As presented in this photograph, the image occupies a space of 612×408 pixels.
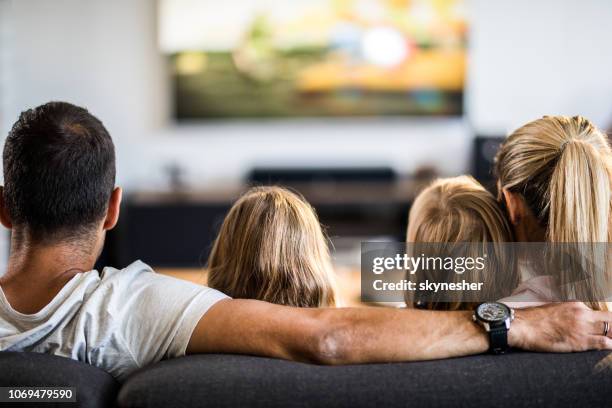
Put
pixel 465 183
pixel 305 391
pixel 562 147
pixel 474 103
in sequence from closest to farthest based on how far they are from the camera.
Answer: pixel 305 391, pixel 562 147, pixel 465 183, pixel 474 103

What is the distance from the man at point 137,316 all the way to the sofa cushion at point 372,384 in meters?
0.05

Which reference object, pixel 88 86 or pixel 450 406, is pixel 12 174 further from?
pixel 88 86

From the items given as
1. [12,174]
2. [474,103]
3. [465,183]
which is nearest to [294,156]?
[474,103]

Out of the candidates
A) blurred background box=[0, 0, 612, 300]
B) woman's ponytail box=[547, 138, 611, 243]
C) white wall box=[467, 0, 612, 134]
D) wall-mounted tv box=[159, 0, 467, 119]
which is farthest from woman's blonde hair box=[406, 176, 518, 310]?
white wall box=[467, 0, 612, 134]

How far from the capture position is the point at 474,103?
515cm

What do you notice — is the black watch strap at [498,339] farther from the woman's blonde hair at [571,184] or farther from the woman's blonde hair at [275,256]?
the woman's blonde hair at [275,256]

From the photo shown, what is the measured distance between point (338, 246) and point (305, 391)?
151 inches

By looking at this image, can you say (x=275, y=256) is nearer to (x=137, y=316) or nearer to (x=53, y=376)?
(x=137, y=316)

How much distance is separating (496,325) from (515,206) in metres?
0.39

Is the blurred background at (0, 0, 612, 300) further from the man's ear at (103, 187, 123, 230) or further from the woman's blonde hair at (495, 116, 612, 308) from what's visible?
the man's ear at (103, 187, 123, 230)

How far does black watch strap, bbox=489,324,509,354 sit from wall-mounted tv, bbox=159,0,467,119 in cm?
407

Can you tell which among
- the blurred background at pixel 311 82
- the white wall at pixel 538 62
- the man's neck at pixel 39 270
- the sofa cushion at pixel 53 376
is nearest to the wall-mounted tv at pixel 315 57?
the blurred background at pixel 311 82

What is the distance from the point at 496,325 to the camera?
40.7 inches

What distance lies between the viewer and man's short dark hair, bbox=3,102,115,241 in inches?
45.3
